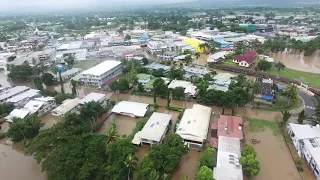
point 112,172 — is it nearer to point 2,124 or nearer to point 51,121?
point 51,121

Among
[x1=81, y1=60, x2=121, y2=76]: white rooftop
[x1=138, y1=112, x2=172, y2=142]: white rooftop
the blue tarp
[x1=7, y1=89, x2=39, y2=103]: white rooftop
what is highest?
[x1=81, y1=60, x2=121, y2=76]: white rooftop

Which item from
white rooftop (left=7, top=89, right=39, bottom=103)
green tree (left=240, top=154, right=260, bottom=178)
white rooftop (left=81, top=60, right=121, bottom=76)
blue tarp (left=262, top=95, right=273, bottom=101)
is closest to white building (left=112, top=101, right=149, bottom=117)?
white rooftop (left=81, top=60, right=121, bottom=76)

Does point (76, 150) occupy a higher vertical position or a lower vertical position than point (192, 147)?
higher

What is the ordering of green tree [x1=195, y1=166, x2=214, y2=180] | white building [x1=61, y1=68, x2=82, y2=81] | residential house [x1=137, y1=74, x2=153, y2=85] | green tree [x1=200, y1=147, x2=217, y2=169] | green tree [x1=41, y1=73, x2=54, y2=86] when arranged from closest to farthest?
green tree [x1=195, y1=166, x2=214, y2=180] → green tree [x1=200, y1=147, x2=217, y2=169] → residential house [x1=137, y1=74, x2=153, y2=85] → green tree [x1=41, y1=73, x2=54, y2=86] → white building [x1=61, y1=68, x2=82, y2=81]

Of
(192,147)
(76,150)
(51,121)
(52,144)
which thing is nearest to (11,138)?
(51,121)

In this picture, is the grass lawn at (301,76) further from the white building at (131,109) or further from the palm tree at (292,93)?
the white building at (131,109)

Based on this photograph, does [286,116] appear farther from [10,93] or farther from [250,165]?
[10,93]

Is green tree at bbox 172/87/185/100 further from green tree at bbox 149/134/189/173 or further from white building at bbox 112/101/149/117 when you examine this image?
green tree at bbox 149/134/189/173
